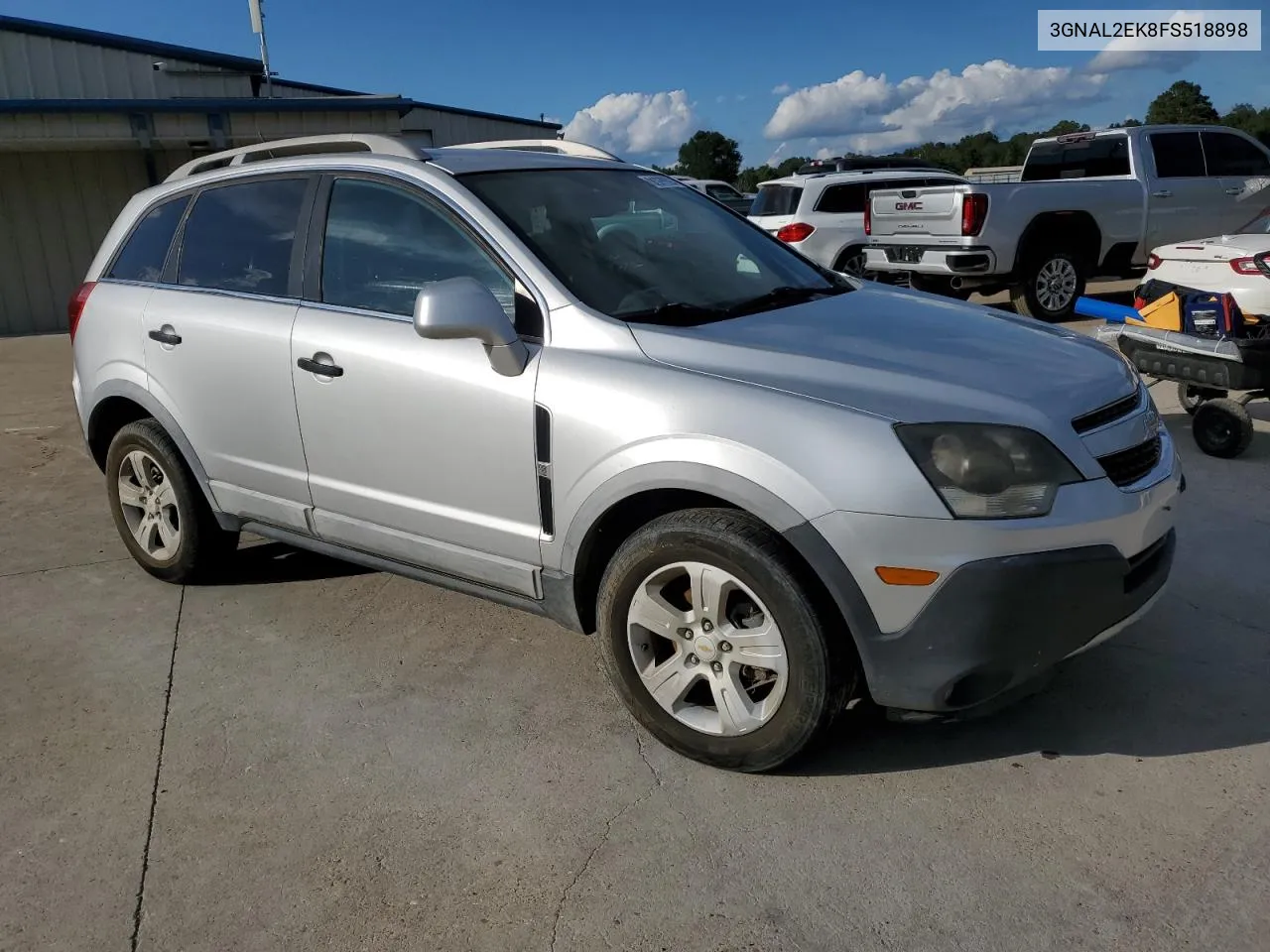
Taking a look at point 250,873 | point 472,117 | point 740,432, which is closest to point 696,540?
point 740,432

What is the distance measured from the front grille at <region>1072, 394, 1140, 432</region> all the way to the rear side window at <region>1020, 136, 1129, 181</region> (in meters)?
9.72

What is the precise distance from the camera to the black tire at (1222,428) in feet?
19.1

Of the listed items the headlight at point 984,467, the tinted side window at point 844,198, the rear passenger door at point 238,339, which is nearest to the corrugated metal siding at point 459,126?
the tinted side window at point 844,198

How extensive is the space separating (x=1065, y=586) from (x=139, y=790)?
8.87 feet

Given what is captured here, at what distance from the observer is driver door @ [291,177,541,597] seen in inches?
128

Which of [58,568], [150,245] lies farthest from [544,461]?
[58,568]

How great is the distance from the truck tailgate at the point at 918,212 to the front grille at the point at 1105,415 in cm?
771

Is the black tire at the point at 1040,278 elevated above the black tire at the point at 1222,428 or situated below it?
above

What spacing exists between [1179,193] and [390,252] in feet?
34.5

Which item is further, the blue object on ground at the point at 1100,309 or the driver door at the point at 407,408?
the blue object on ground at the point at 1100,309

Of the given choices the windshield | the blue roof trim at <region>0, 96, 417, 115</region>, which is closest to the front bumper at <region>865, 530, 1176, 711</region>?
the windshield

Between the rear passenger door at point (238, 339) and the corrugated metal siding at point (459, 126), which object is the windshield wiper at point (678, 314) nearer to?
the rear passenger door at point (238, 339)

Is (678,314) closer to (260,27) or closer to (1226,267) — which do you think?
(1226,267)

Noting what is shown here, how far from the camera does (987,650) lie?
2604 millimetres
